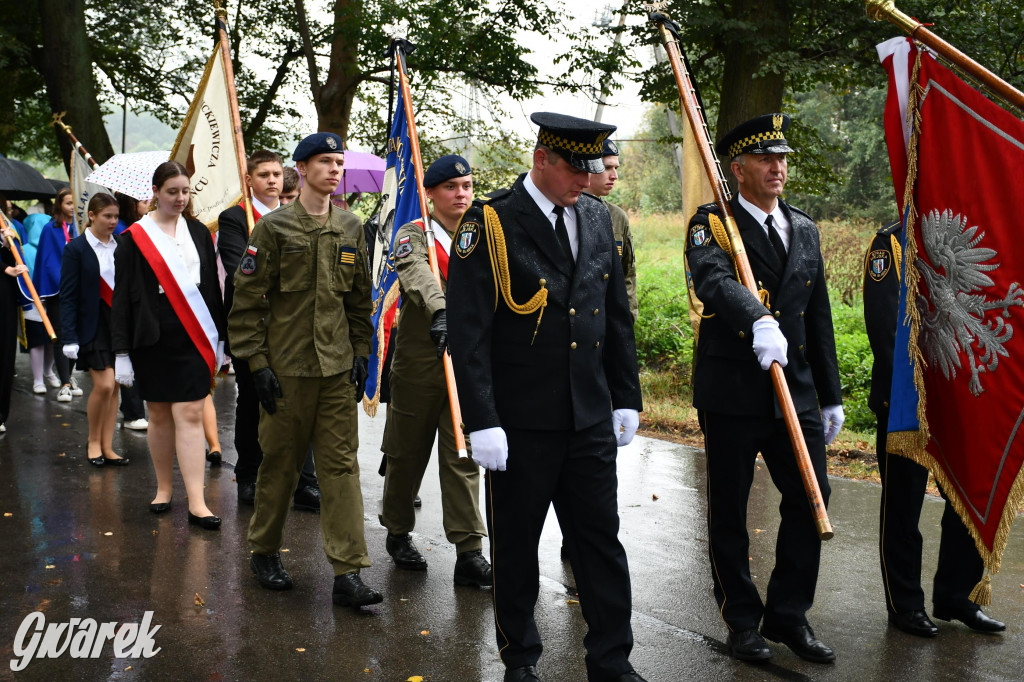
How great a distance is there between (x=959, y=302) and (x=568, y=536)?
1.77 metres

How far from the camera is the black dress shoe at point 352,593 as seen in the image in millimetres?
4922

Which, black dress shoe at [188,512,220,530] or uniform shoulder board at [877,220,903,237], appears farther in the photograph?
black dress shoe at [188,512,220,530]

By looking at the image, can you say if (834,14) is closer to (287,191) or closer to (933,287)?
(287,191)

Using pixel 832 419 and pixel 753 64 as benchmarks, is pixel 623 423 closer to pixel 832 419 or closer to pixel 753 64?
pixel 832 419

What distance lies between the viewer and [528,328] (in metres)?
4.01

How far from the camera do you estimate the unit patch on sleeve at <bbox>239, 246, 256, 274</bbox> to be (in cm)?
520

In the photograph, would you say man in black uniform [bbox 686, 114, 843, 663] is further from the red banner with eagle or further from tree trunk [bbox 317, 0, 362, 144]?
tree trunk [bbox 317, 0, 362, 144]

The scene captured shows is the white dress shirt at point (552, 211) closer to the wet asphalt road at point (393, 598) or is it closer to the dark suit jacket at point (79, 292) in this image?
the wet asphalt road at point (393, 598)

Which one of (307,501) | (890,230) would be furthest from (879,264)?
(307,501)

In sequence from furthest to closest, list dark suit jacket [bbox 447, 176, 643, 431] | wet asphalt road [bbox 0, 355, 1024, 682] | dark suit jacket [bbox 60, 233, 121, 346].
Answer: dark suit jacket [bbox 60, 233, 121, 346] → wet asphalt road [bbox 0, 355, 1024, 682] → dark suit jacket [bbox 447, 176, 643, 431]

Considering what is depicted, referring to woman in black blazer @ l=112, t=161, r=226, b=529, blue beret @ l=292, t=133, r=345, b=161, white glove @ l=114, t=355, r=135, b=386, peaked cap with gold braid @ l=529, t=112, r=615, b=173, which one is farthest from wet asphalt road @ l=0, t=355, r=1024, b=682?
blue beret @ l=292, t=133, r=345, b=161

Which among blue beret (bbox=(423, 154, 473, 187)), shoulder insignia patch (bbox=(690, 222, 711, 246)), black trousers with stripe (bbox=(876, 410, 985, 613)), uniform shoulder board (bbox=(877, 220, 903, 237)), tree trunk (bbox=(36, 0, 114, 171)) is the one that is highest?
tree trunk (bbox=(36, 0, 114, 171))

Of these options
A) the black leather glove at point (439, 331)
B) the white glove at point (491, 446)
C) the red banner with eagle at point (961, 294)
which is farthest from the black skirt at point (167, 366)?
the red banner with eagle at point (961, 294)

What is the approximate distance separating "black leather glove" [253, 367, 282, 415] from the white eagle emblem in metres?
2.89
